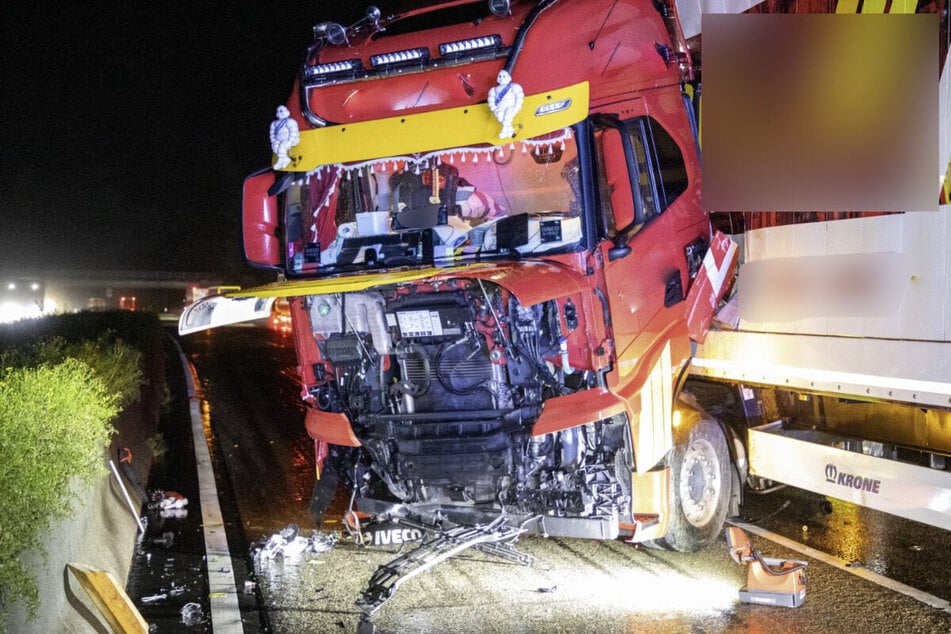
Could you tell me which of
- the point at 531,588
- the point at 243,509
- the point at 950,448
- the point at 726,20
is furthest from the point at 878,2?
the point at 243,509

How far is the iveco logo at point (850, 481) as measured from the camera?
18.3 ft

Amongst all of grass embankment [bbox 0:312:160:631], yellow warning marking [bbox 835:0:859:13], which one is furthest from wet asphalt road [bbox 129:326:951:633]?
yellow warning marking [bbox 835:0:859:13]

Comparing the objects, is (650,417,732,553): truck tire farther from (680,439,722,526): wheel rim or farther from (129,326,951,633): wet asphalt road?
(129,326,951,633): wet asphalt road

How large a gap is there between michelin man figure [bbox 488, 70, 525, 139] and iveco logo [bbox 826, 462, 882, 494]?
10.1 feet

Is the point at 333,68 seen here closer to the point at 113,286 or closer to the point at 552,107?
the point at 552,107

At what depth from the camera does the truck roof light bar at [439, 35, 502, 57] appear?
5.82m

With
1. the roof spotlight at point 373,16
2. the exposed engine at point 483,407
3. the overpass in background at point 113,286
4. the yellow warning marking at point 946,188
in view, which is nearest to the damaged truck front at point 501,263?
the exposed engine at point 483,407

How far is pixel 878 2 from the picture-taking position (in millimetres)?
4996

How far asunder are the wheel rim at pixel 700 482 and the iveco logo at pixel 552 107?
2.53m

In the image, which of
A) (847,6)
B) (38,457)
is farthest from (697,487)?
(38,457)

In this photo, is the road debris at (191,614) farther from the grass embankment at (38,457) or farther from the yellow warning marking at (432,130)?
the yellow warning marking at (432,130)

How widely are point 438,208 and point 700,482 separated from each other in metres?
2.76

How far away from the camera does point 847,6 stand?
17.0 ft

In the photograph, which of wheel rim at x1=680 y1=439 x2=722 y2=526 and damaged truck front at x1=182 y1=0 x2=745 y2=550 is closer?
damaged truck front at x1=182 y1=0 x2=745 y2=550
